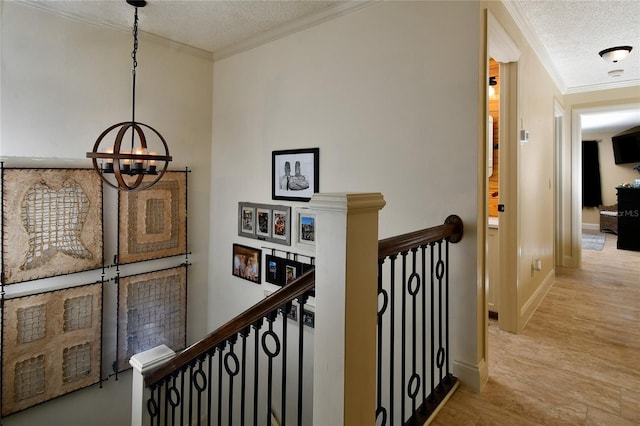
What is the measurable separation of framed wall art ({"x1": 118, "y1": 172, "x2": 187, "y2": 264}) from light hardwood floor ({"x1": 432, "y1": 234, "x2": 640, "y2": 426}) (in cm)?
298

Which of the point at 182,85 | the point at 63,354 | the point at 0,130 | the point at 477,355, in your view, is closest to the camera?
the point at 477,355

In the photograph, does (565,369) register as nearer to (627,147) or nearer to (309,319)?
(309,319)

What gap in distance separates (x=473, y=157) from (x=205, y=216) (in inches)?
118

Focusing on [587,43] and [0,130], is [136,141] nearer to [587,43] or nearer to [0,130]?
[0,130]

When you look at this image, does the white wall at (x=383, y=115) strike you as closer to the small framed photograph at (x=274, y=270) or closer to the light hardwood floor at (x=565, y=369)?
the small framed photograph at (x=274, y=270)

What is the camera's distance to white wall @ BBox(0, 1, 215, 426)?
109 inches

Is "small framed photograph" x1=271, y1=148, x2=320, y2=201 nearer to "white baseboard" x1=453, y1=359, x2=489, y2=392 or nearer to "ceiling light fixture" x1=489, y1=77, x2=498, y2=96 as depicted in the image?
"white baseboard" x1=453, y1=359, x2=489, y2=392

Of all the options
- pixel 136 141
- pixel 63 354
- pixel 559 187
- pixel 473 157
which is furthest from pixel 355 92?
pixel 559 187

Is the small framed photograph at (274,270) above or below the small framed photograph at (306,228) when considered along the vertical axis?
below

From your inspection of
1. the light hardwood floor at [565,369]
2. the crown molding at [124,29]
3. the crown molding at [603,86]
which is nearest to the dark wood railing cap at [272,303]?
the light hardwood floor at [565,369]

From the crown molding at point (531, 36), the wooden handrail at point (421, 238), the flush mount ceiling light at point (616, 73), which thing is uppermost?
the flush mount ceiling light at point (616, 73)

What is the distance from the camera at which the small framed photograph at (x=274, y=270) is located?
11.0 feet

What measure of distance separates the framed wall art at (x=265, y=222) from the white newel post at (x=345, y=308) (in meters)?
2.15

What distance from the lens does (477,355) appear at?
1979 millimetres
